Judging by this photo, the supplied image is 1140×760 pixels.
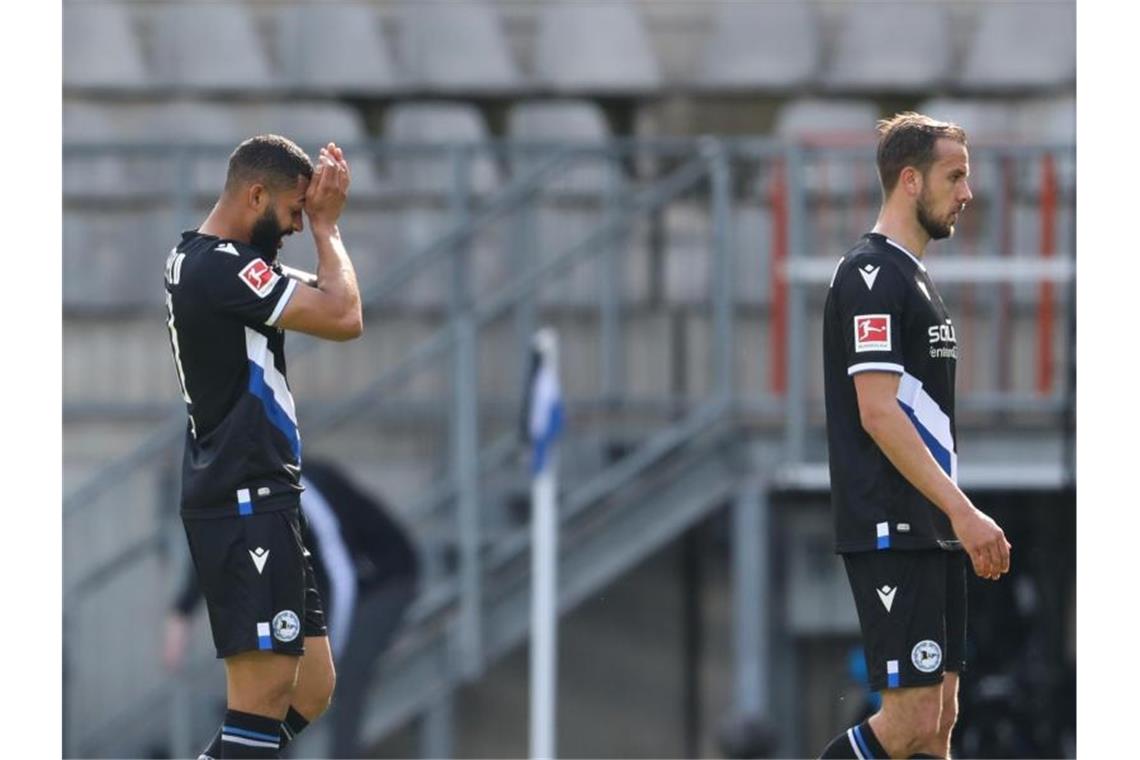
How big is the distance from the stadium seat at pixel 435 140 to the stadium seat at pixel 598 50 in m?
0.55

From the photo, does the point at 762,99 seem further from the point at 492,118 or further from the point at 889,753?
the point at 889,753

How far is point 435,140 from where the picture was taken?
1276cm

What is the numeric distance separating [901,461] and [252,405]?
1483 mm

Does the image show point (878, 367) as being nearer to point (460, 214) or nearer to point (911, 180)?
point (911, 180)

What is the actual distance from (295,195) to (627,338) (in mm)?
6360

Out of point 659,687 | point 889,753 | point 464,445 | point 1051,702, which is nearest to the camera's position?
point 889,753

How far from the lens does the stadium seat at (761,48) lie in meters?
13.0

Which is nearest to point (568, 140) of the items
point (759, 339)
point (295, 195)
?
point (759, 339)

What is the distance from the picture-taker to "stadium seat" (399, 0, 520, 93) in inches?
512

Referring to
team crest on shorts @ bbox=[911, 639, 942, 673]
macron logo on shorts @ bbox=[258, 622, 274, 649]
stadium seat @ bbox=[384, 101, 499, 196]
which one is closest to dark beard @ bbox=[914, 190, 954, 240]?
team crest on shorts @ bbox=[911, 639, 942, 673]

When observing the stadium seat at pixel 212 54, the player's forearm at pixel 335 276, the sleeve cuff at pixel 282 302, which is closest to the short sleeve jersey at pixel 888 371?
the player's forearm at pixel 335 276

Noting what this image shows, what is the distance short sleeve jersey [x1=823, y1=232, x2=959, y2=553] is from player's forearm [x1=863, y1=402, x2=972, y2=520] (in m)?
0.10

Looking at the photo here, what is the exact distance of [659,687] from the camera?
12281 millimetres

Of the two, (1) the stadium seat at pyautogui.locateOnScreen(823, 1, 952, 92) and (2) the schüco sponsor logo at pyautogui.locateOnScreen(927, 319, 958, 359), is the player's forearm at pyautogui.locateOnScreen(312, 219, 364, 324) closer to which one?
(2) the schüco sponsor logo at pyautogui.locateOnScreen(927, 319, 958, 359)
